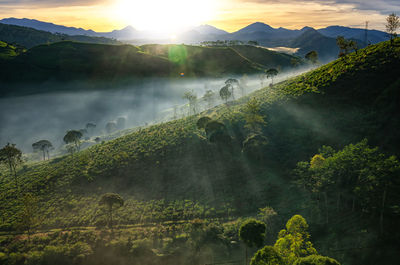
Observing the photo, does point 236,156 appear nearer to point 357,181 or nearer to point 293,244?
point 357,181

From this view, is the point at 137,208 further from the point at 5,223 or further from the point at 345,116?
the point at 345,116

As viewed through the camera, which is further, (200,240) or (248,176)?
(248,176)

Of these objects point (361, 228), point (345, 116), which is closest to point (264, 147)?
point (345, 116)

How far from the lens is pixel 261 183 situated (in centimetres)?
5794

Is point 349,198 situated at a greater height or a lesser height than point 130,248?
greater

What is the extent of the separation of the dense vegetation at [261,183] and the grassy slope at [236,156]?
37 cm

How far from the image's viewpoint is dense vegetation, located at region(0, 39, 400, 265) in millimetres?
38500

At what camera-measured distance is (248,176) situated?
201 feet

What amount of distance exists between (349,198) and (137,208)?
147 feet

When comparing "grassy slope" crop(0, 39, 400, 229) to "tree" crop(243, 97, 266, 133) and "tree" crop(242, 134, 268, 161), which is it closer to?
"tree" crop(242, 134, 268, 161)

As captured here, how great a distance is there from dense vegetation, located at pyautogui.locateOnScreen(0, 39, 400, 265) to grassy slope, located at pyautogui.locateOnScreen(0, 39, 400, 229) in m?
0.37

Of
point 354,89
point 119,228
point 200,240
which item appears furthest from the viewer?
point 354,89

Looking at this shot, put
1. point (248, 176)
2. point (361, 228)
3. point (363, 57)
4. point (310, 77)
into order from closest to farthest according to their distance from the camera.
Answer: point (361, 228), point (248, 176), point (363, 57), point (310, 77)

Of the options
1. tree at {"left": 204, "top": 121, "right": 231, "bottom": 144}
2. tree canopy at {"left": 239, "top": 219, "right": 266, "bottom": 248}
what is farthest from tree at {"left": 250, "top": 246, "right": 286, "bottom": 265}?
tree at {"left": 204, "top": 121, "right": 231, "bottom": 144}
